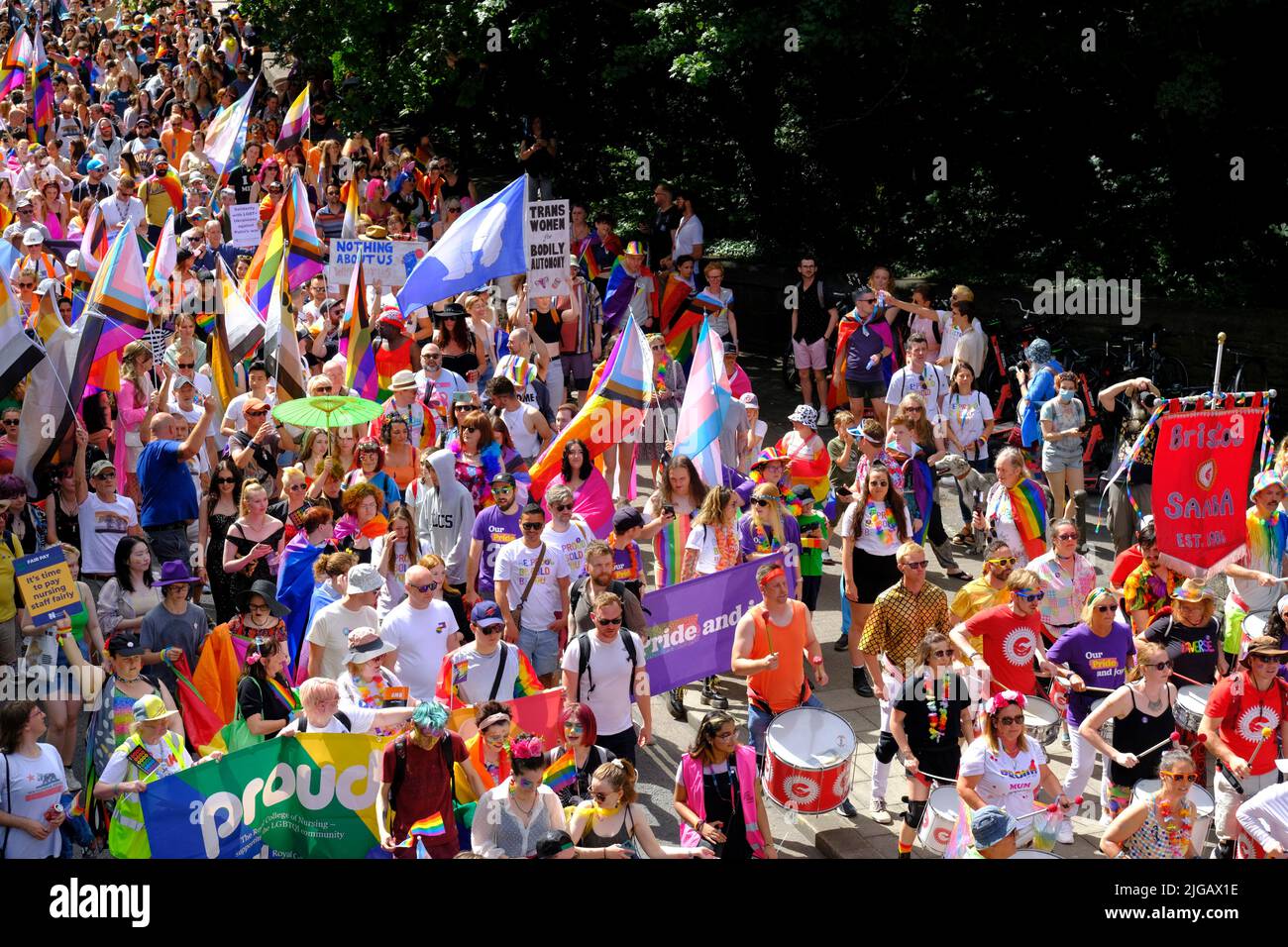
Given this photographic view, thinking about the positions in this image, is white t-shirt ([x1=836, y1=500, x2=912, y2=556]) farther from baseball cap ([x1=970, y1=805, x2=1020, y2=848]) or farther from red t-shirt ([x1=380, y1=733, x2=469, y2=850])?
red t-shirt ([x1=380, y1=733, x2=469, y2=850])

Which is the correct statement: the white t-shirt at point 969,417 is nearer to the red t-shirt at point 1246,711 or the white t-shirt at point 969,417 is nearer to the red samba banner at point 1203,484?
the red samba banner at point 1203,484

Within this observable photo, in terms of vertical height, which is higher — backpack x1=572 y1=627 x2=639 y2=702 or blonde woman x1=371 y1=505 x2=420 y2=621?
blonde woman x1=371 y1=505 x2=420 y2=621

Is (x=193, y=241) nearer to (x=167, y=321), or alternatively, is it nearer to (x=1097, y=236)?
(x=167, y=321)

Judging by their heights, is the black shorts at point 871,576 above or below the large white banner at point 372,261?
below

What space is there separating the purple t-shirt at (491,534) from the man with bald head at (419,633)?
1241mm

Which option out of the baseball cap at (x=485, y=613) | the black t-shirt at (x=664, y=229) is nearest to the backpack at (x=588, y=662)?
the baseball cap at (x=485, y=613)

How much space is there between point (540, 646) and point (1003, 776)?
3221 millimetres

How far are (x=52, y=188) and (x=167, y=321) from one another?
4409 mm

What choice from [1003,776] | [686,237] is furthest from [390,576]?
[686,237]

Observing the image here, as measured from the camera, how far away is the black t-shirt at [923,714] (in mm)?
9320

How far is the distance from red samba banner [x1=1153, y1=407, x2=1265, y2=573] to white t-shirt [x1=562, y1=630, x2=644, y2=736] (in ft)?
11.1

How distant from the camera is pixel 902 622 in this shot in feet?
33.8

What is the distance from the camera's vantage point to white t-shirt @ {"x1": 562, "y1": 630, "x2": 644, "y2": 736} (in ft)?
31.5

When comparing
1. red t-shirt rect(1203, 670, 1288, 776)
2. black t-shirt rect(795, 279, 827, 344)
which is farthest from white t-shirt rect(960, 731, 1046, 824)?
black t-shirt rect(795, 279, 827, 344)
